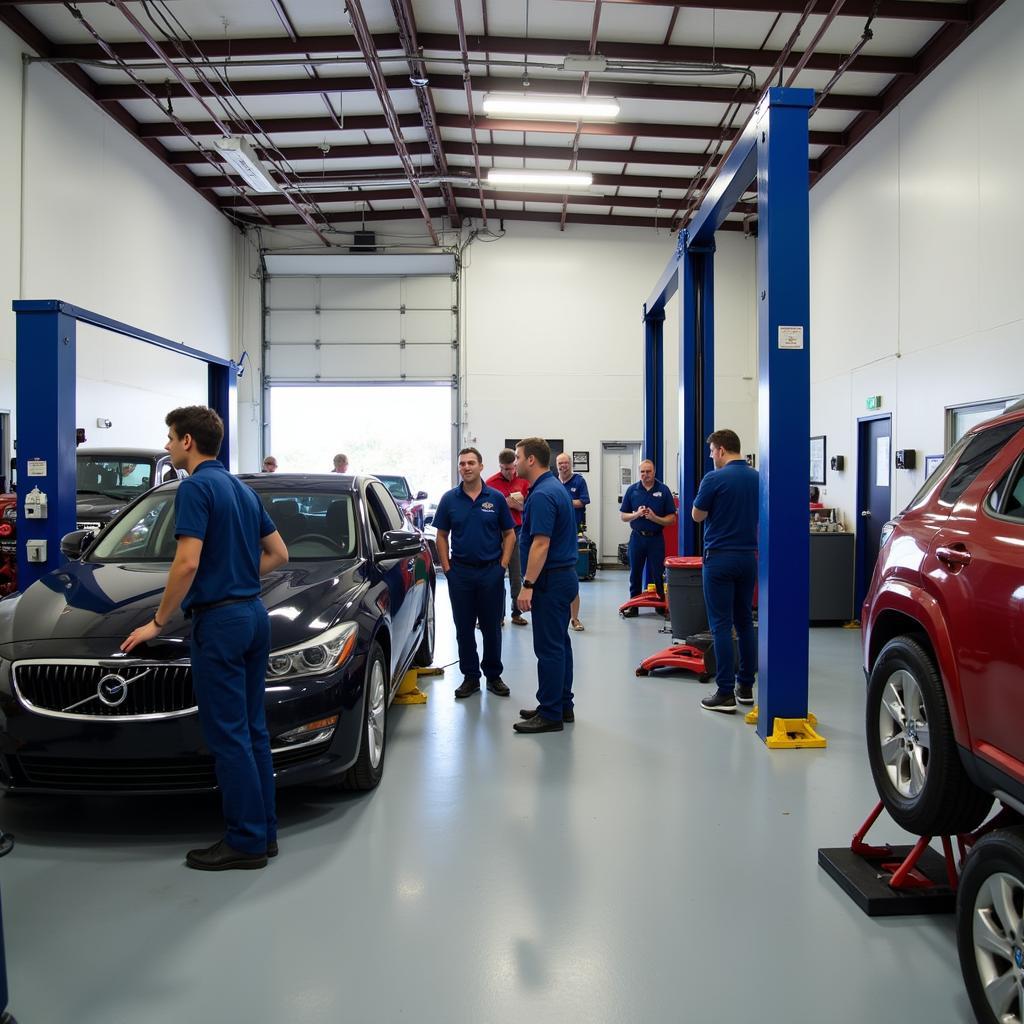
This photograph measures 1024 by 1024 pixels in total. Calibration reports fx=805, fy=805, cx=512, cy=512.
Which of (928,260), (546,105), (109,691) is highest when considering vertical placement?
(546,105)

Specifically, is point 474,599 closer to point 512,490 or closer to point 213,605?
point 213,605

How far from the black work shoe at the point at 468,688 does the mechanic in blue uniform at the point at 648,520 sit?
333 cm

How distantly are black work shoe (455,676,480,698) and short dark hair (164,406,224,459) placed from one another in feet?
9.92

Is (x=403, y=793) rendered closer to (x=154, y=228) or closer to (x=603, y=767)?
(x=603, y=767)

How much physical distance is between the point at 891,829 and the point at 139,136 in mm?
12956

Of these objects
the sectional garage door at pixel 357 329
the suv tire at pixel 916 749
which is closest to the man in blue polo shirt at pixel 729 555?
the suv tire at pixel 916 749

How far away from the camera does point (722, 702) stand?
17.4 feet

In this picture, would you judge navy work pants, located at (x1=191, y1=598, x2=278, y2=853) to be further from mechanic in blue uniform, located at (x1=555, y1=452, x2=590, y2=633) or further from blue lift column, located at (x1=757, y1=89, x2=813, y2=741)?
mechanic in blue uniform, located at (x1=555, y1=452, x2=590, y2=633)

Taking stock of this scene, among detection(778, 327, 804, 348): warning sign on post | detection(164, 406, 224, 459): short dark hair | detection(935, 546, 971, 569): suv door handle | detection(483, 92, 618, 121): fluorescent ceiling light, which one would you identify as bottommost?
detection(935, 546, 971, 569): suv door handle

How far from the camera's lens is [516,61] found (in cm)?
940

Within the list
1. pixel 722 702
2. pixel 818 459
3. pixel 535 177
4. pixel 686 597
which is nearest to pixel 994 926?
pixel 722 702

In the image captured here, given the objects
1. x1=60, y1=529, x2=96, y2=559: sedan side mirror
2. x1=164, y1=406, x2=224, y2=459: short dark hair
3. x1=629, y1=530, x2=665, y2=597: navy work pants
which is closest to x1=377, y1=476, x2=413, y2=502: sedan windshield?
x1=629, y1=530, x2=665, y2=597: navy work pants

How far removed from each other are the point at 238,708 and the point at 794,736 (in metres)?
3.17

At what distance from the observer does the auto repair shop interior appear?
2441 millimetres
